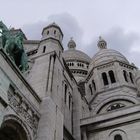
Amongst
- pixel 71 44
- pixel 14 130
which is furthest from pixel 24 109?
pixel 71 44

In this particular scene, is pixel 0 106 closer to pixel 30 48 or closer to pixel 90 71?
pixel 30 48

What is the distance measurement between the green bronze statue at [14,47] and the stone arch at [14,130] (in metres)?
3.86

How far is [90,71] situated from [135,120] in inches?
556

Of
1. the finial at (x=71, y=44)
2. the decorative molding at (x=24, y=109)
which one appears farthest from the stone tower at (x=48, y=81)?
the finial at (x=71, y=44)

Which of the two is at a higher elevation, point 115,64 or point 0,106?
point 115,64

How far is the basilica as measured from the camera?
12.4 metres

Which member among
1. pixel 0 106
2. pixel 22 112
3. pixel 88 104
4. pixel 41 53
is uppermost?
pixel 88 104

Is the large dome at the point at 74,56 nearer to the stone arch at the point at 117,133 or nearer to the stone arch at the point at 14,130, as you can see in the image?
the stone arch at the point at 117,133

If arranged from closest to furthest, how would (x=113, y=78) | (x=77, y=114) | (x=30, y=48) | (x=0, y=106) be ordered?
(x=0, y=106) < (x=77, y=114) < (x=30, y=48) < (x=113, y=78)

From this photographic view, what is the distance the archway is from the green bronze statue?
3.85m

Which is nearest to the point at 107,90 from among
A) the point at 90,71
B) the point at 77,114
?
the point at 90,71

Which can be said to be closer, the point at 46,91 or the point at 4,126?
the point at 4,126

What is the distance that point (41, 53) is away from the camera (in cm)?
1977

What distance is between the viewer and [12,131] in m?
12.5
